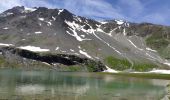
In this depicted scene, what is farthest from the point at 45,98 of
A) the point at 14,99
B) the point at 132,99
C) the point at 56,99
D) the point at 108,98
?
the point at 132,99

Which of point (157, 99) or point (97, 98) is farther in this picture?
point (157, 99)

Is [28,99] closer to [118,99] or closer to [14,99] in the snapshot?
[14,99]

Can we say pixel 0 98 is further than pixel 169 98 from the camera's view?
No

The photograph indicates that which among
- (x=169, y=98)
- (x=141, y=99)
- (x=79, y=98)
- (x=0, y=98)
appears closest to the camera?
(x=0, y=98)

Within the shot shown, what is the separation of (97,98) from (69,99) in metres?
5.56

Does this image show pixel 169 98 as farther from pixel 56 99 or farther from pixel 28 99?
pixel 28 99

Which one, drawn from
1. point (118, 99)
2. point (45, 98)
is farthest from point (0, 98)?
point (118, 99)

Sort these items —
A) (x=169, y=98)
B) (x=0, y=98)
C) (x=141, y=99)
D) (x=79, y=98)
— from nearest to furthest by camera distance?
(x=0, y=98)
(x=169, y=98)
(x=79, y=98)
(x=141, y=99)

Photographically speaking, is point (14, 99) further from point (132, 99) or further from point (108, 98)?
point (132, 99)

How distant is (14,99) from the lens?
51.4 m

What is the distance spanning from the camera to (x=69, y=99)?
2264 inches

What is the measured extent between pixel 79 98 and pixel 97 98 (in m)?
3.21

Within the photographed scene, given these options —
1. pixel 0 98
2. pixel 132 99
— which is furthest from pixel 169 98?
pixel 0 98

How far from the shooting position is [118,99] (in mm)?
61375
